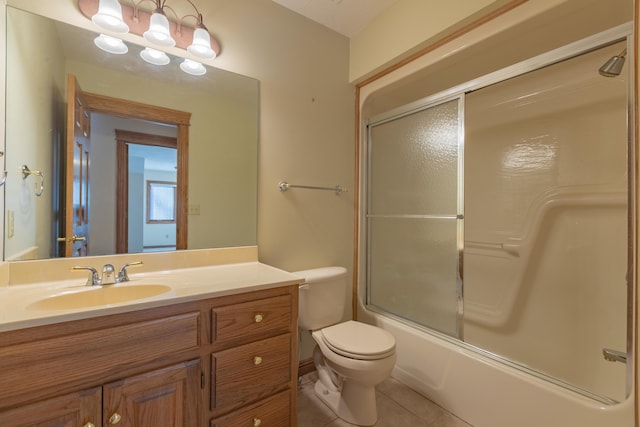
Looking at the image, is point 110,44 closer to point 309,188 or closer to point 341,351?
point 309,188

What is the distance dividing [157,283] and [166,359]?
36 centimetres

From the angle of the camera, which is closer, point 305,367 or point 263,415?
point 263,415

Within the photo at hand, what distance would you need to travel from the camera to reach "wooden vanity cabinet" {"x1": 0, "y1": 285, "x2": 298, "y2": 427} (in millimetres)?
777

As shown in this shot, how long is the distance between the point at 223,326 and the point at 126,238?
0.72 metres

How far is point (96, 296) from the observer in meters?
1.13

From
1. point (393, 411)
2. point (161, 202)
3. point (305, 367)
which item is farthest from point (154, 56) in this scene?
point (393, 411)

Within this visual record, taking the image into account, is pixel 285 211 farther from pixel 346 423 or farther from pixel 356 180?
pixel 346 423

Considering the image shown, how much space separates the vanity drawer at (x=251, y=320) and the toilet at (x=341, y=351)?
385 mm

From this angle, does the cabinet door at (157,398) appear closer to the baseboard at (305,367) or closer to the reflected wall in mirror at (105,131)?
the reflected wall in mirror at (105,131)

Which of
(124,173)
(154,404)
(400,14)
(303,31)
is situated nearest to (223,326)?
(154,404)

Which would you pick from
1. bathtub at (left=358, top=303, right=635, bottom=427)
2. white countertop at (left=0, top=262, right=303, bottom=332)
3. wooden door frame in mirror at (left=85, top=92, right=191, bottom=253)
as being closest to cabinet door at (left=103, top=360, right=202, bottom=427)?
white countertop at (left=0, top=262, right=303, bottom=332)

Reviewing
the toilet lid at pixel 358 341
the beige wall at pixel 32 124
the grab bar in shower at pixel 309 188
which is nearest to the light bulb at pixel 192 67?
the beige wall at pixel 32 124

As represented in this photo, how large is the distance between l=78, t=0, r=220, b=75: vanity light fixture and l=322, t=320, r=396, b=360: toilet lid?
1.66 metres

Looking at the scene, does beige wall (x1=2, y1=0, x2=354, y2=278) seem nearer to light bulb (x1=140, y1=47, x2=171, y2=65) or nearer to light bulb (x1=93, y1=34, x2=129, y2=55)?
light bulb (x1=140, y1=47, x2=171, y2=65)
